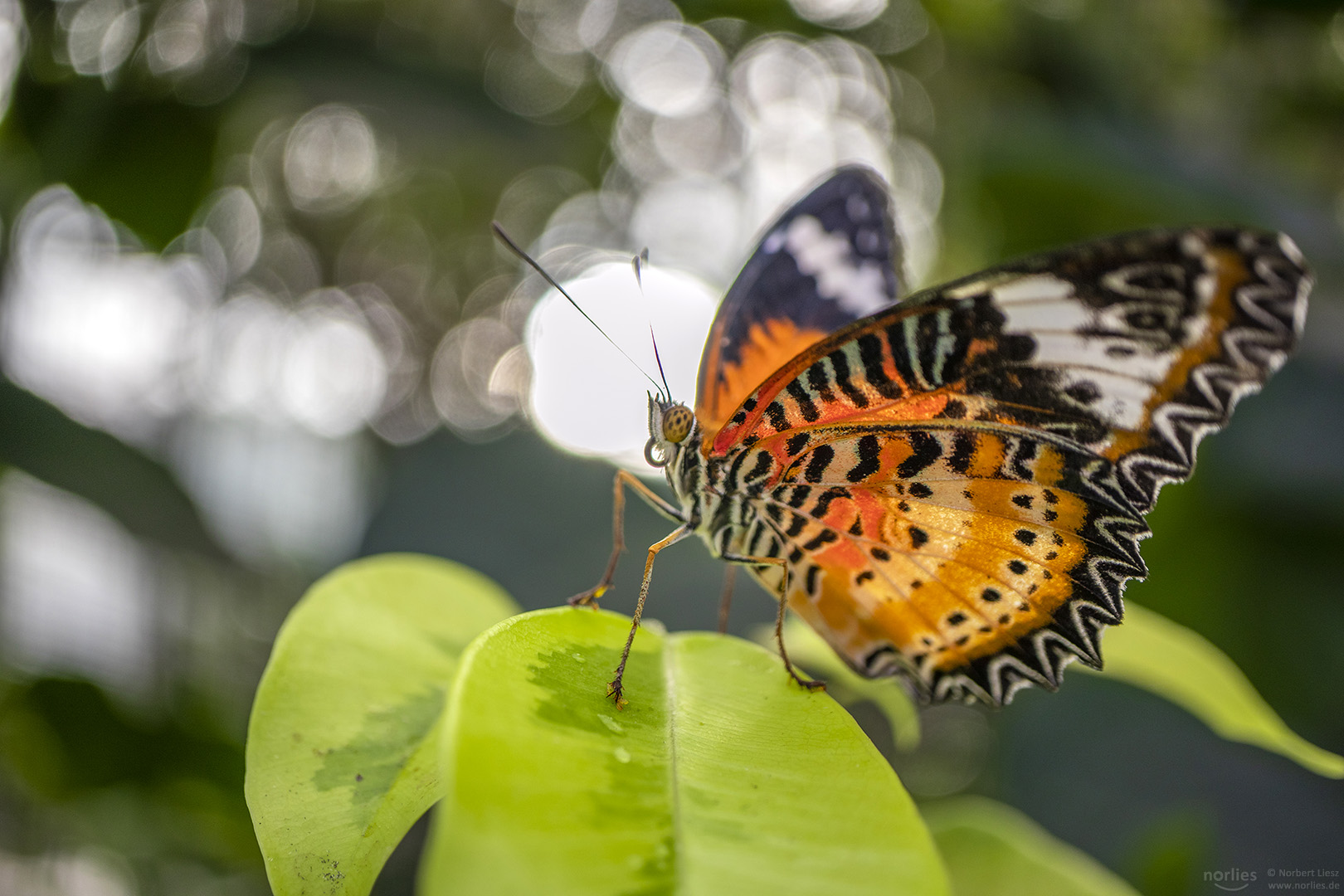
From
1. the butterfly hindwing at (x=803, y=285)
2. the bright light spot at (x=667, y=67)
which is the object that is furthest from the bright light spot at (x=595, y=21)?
the butterfly hindwing at (x=803, y=285)

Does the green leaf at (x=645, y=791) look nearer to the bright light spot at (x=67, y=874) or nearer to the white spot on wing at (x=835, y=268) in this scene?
the white spot on wing at (x=835, y=268)

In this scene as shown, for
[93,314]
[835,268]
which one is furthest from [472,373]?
[835,268]

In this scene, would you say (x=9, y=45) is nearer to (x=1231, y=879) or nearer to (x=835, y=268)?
(x=835, y=268)

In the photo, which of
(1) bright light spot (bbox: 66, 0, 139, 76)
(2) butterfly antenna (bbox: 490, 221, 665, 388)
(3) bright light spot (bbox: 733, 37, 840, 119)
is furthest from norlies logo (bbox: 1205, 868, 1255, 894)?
(3) bright light spot (bbox: 733, 37, 840, 119)

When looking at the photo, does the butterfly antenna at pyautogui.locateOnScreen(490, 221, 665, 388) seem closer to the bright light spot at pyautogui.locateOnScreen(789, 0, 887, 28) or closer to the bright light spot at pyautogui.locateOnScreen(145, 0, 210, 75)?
the bright light spot at pyautogui.locateOnScreen(145, 0, 210, 75)

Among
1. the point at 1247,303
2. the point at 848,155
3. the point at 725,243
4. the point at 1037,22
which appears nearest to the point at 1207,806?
the point at 1247,303

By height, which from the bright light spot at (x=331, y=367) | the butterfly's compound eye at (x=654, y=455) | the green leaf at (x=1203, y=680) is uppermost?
the green leaf at (x=1203, y=680)
